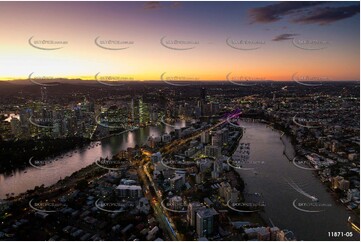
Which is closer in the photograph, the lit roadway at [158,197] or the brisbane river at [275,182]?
the lit roadway at [158,197]

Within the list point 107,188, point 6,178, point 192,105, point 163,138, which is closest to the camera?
point 107,188

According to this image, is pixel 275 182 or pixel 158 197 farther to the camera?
pixel 275 182

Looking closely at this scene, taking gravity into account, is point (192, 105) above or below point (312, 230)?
above

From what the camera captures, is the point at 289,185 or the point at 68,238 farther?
the point at 289,185

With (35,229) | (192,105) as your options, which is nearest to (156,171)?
(35,229)

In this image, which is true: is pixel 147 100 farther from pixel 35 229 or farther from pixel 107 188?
pixel 35 229

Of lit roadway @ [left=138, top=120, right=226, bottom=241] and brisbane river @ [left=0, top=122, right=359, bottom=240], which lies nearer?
lit roadway @ [left=138, top=120, right=226, bottom=241]

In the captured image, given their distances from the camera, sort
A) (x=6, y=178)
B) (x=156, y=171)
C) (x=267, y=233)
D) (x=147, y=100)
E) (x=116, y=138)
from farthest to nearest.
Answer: (x=147, y=100)
(x=116, y=138)
(x=6, y=178)
(x=156, y=171)
(x=267, y=233)
